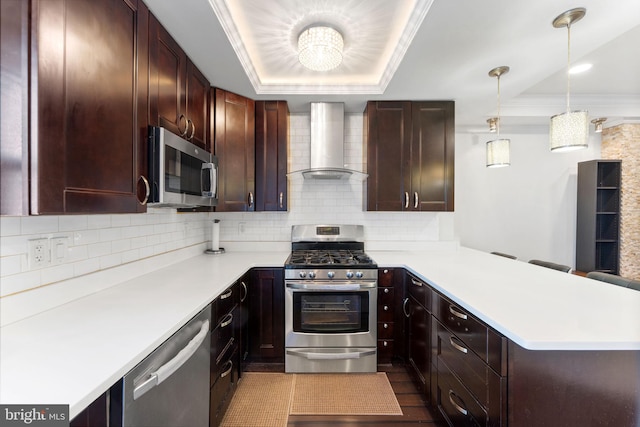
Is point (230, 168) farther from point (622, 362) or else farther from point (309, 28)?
point (622, 362)

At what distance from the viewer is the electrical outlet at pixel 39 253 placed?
1.12 m

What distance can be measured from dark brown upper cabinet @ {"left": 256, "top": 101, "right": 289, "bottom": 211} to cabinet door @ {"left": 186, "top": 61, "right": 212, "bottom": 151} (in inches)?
20.6

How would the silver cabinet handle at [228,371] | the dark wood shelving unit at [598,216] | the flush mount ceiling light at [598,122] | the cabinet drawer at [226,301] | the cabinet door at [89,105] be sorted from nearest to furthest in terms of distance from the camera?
the cabinet door at [89,105] < the cabinet drawer at [226,301] < the silver cabinet handle at [228,371] < the flush mount ceiling light at [598,122] < the dark wood shelving unit at [598,216]

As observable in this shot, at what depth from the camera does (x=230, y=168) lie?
2.41 metres

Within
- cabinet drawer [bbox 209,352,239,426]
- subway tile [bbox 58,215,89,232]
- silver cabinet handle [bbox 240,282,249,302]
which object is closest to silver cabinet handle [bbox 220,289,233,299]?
silver cabinet handle [bbox 240,282,249,302]

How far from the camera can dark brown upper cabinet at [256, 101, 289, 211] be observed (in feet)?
8.54

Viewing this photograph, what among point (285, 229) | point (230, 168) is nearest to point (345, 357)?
point (285, 229)

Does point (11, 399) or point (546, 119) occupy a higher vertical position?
point (546, 119)

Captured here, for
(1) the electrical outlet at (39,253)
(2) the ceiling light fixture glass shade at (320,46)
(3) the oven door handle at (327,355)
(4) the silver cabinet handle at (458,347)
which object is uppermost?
(2) the ceiling light fixture glass shade at (320,46)

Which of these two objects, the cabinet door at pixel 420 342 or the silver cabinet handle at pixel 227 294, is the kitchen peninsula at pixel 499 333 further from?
the cabinet door at pixel 420 342

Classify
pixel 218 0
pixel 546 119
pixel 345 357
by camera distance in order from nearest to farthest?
pixel 218 0 < pixel 345 357 < pixel 546 119

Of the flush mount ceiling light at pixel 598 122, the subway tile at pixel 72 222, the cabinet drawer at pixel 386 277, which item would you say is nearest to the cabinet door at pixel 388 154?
the cabinet drawer at pixel 386 277

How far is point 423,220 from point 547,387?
2.03 meters

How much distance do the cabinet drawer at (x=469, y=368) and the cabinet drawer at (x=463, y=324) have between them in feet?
0.11
